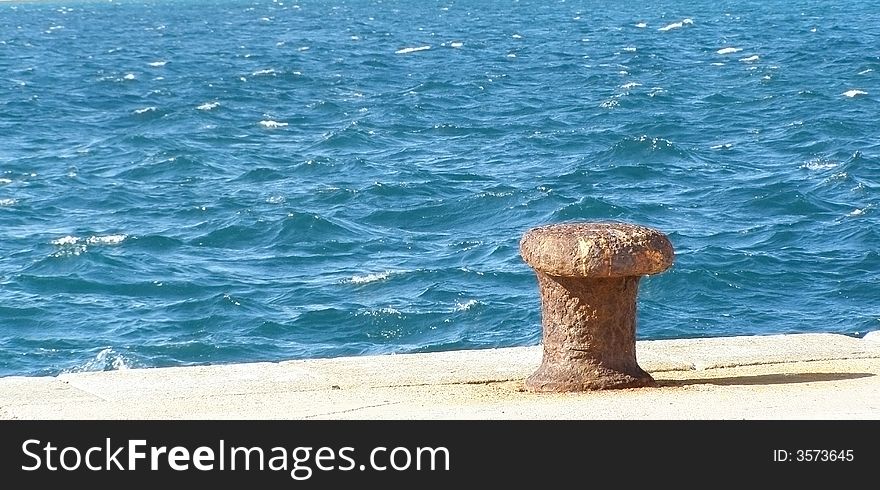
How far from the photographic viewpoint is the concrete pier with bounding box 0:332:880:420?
232 inches

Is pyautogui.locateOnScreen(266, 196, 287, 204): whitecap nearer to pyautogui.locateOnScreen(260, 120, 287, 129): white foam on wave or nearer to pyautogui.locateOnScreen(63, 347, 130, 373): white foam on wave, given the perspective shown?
pyautogui.locateOnScreen(63, 347, 130, 373): white foam on wave

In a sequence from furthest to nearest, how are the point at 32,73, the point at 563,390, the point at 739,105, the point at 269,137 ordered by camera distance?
the point at 32,73, the point at 739,105, the point at 269,137, the point at 563,390

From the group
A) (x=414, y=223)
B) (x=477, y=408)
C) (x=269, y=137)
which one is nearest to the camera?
(x=477, y=408)

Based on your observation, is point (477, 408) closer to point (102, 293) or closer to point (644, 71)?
point (102, 293)

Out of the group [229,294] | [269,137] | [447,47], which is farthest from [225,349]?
[447,47]

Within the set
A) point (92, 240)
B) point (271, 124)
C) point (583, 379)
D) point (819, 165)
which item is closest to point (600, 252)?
point (583, 379)

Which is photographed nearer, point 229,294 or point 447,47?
point 229,294

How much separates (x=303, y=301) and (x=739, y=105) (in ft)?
51.1

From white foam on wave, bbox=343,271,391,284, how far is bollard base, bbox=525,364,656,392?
844 centimetres

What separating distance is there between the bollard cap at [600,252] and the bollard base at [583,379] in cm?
48

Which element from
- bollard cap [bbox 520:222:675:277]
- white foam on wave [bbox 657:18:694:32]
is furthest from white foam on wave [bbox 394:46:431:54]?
bollard cap [bbox 520:222:675:277]

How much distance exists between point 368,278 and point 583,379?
864 cm

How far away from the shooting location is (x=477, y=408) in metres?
6.02

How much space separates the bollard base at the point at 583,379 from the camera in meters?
6.45
